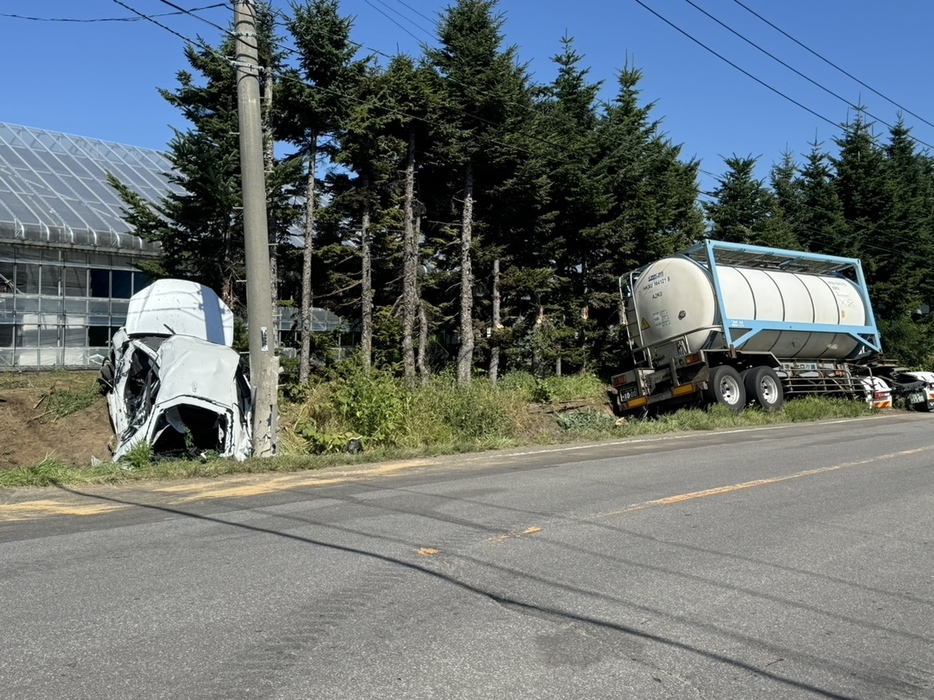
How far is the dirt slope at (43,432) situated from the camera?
1595 cm

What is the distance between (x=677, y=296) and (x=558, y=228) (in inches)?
275

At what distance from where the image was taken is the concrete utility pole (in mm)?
13555

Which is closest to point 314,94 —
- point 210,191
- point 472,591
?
point 210,191

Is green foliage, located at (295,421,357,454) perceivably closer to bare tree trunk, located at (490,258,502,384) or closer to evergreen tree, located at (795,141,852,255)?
bare tree trunk, located at (490,258,502,384)

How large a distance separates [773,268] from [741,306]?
323 cm

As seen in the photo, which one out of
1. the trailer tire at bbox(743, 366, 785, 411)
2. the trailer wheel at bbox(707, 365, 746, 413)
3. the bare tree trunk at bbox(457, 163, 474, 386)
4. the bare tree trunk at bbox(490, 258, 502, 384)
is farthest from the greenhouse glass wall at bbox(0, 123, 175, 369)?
the trailer tire at bbox(743, 366, 785, 411)

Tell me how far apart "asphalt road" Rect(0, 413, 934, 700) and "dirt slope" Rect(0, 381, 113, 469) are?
6535 mm

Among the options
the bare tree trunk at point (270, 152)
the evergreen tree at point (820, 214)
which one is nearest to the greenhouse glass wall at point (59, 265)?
the bare tree trunk at point (270, 152)

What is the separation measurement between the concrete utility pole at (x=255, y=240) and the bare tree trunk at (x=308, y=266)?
24.0 ft

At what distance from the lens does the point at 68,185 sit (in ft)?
90.1

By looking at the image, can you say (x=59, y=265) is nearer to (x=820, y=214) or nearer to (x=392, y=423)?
(x=392, y=423)

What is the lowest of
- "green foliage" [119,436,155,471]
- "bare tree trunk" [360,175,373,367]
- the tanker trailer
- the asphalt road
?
the asphalt road

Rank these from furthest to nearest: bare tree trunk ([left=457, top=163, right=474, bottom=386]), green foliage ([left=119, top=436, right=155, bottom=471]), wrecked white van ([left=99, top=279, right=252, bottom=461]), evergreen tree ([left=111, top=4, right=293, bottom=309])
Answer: bare tree trunk ([left=457, top=163, right=474, bottom=386]), evergreen tree ([left=111, top=4, right=293, bottom=309]), wrecked white van ([left=99, top=279, right=252, bottom=461]), green foliage ([left=119, top=436, right=155, bottom=471])

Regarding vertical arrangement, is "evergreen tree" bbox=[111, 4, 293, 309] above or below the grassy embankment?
above
